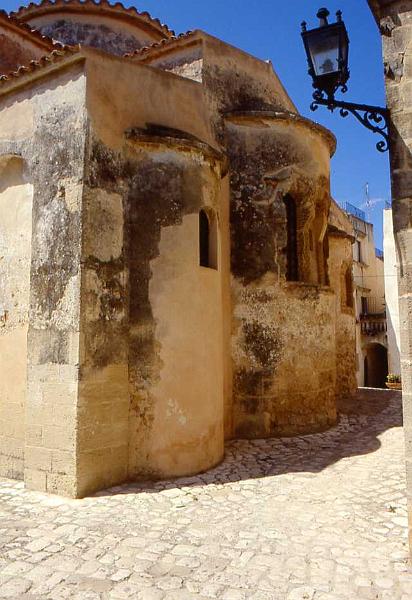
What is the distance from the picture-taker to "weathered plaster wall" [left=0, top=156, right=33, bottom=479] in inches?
254

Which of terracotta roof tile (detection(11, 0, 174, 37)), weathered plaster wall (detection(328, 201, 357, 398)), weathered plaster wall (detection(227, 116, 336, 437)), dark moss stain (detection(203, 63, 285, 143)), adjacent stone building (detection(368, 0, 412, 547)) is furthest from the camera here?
weathered plaster wall (detection(328, 201, 357, 398))

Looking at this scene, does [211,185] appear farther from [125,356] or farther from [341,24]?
[341,24]

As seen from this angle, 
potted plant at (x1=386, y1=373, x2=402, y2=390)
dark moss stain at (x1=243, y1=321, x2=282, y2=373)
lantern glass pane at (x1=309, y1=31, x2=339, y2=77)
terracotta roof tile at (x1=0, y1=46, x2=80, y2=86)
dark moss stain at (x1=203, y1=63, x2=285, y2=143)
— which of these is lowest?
potted plant at (x1=386, y1=373, x2=402, y2=390)

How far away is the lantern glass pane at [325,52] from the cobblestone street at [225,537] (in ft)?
13.8

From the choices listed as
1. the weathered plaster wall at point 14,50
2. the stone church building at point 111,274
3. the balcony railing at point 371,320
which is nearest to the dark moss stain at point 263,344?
the stone church building at point 111,274

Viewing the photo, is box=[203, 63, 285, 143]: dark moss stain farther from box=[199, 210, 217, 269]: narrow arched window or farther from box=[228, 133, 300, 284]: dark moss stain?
box=[199, 210, 217, 269]: narrow arched window

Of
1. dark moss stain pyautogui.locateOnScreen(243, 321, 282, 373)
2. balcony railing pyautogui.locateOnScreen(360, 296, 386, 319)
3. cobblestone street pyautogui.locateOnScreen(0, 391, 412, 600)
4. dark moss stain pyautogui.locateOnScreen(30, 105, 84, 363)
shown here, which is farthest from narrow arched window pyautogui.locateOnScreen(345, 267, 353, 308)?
balcony railing pyautogui.locateOnScreen(360, 296, 386, 319)

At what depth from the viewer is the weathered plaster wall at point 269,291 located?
28.7 feet

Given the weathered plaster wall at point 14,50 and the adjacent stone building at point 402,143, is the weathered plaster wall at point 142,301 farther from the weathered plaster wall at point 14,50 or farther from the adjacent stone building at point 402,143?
the weathered plaster wall at point 14,50

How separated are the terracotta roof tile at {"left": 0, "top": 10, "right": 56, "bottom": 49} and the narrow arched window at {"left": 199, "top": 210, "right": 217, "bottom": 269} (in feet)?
18.4

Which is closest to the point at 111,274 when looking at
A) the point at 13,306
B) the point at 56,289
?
the point at 56,289

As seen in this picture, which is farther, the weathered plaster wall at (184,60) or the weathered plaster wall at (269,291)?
the weathered plaster wall at (269,291)

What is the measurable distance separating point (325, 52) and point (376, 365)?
26.4m

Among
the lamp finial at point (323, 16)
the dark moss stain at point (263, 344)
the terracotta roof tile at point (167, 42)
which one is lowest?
the dark moss stain at point (263, 344)
